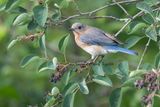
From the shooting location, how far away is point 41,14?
197 inches

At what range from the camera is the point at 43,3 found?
520 cm

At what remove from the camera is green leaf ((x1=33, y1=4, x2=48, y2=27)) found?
16.3 feet

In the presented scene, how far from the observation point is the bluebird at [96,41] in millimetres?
6043

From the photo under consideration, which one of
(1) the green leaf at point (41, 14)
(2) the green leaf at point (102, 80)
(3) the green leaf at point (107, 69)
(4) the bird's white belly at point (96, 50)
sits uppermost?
(1) the green leaf at point (41, 14)

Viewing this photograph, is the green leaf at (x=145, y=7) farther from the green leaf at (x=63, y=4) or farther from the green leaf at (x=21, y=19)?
the green leaf at (x=21, y=19)

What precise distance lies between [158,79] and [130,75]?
346 millimetres

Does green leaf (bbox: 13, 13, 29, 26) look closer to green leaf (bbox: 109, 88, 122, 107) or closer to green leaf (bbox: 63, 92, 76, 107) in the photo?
green leaf (bbox: 63, 92, 76, 107)

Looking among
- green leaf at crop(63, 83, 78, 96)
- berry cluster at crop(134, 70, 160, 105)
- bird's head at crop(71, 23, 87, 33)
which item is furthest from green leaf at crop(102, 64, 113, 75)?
bird's head at crop(71, 23, 87, 33)

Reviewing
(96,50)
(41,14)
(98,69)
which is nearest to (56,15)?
(41,14)

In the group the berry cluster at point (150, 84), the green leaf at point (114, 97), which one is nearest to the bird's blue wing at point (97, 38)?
the green leaf at point (114, 97)

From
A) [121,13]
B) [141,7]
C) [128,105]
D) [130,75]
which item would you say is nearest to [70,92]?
[130,75]

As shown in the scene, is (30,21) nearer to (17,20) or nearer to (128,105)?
(17,20)

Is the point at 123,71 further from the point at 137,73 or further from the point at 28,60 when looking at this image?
the point at 28,60

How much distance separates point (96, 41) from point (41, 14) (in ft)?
5.01
